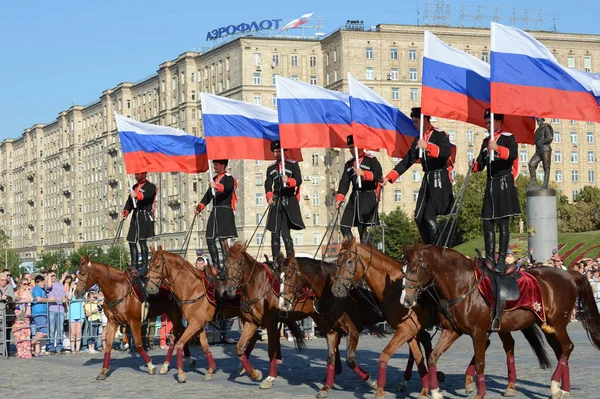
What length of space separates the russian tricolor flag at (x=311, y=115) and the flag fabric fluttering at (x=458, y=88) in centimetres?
372

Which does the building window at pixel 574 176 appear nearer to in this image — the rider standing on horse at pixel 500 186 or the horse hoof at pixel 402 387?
the rider standing on horse at pixel 500 186

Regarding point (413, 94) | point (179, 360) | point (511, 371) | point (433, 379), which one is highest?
point (413, 94)

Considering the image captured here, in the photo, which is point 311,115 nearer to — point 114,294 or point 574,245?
point 114,294

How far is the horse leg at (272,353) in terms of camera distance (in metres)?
19.7

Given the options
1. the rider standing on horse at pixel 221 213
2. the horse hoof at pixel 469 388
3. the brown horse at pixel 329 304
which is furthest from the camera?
the rider standing on horse at pixel 221 213

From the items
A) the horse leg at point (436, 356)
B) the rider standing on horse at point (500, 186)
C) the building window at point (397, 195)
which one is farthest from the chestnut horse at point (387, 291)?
the building window at point (397, 195)

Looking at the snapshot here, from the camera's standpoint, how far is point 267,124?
25.9m

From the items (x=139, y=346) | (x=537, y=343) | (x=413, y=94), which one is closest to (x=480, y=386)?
(x=537, y=343)

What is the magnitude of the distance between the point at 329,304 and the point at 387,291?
1979 millimetres

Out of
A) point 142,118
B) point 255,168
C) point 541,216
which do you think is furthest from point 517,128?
point 142,118

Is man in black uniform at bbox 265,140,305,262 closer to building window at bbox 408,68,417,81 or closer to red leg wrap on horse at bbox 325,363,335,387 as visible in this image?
red leg wrap on horse at bbox 325,363,335,387

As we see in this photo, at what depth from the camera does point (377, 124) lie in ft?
73.0

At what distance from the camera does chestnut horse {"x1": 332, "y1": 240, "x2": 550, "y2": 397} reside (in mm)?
17062

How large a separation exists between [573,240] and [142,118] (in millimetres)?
81358
